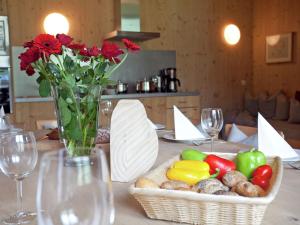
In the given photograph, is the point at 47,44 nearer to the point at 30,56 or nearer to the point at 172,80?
the point at 30,56

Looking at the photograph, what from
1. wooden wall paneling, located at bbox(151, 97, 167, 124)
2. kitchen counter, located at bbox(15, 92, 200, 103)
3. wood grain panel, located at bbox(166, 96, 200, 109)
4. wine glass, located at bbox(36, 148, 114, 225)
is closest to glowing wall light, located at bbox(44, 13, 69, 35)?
kitchen counter, located at bbox(15, 92, 200, 103)

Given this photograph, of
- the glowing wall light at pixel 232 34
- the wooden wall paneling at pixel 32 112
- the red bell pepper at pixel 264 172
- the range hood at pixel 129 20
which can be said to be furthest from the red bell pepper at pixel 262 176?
the glowing wall light at pixel 232 34

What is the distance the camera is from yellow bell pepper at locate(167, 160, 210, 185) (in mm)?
958

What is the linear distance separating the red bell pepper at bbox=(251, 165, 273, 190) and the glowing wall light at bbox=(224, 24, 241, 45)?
5319 millimetres

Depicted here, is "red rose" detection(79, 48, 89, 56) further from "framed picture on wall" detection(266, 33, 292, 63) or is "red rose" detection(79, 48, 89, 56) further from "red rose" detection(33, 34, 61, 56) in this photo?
"framed picture on wall" detection(266, 33, 292, 63)

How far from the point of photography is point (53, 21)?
15.7 ft

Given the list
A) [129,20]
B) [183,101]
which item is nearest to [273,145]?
[183,101]

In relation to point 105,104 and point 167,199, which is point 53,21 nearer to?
point 105,104

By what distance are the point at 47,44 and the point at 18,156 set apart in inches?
14.6

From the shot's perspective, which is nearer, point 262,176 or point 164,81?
point 262,176

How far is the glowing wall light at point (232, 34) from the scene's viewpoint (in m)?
5.99

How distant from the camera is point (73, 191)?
1.62 ft

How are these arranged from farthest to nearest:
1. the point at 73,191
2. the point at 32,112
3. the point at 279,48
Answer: the point at 279,48 → the point at 32,112 → the point at 73,191

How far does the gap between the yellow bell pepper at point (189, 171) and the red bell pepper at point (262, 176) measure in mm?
123
